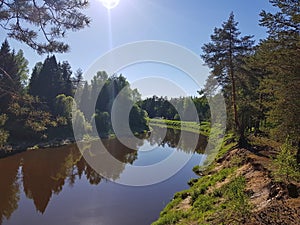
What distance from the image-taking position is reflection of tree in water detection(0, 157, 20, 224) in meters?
11.5

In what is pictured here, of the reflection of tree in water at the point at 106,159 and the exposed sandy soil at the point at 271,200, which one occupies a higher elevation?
the reflection of tree in water at the point at 106,159

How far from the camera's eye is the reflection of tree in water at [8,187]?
11.5m

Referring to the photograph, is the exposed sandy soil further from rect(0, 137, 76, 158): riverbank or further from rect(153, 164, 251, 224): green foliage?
rect(0, 137, 76, 158): riverbank

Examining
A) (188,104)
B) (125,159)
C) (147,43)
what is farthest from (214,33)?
(188,104)

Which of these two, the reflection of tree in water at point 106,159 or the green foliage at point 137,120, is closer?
the reflection of tree in water at point 106,159

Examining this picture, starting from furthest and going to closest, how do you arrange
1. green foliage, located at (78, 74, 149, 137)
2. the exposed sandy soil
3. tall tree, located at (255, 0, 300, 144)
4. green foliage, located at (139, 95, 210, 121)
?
1. green foliage, located at (139, 95, 210, 121)
2. green foliage, located at (78, 74, 149, 137)
3. tall tree, located at (255, 0, 300, 144)
4. the exposed sandy soil

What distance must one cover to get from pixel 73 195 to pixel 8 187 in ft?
14.6

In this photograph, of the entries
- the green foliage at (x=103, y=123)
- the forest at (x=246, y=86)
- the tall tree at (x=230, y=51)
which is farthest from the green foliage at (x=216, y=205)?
the green foliage at (x=103, y=123)

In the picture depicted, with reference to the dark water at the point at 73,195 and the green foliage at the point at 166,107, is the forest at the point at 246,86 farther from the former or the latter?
the green foliage at the point at 166,107

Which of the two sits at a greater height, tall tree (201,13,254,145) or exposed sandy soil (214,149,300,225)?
tall tree (201,13,254,145)

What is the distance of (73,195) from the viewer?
44.3ft

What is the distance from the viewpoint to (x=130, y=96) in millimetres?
45875

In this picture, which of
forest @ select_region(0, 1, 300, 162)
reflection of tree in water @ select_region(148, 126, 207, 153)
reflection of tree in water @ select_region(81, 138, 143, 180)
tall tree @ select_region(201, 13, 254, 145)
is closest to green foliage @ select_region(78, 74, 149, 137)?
reflection of tree in water @ select_region(148, 126, 207, 153)

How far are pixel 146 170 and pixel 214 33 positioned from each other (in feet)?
35.7
